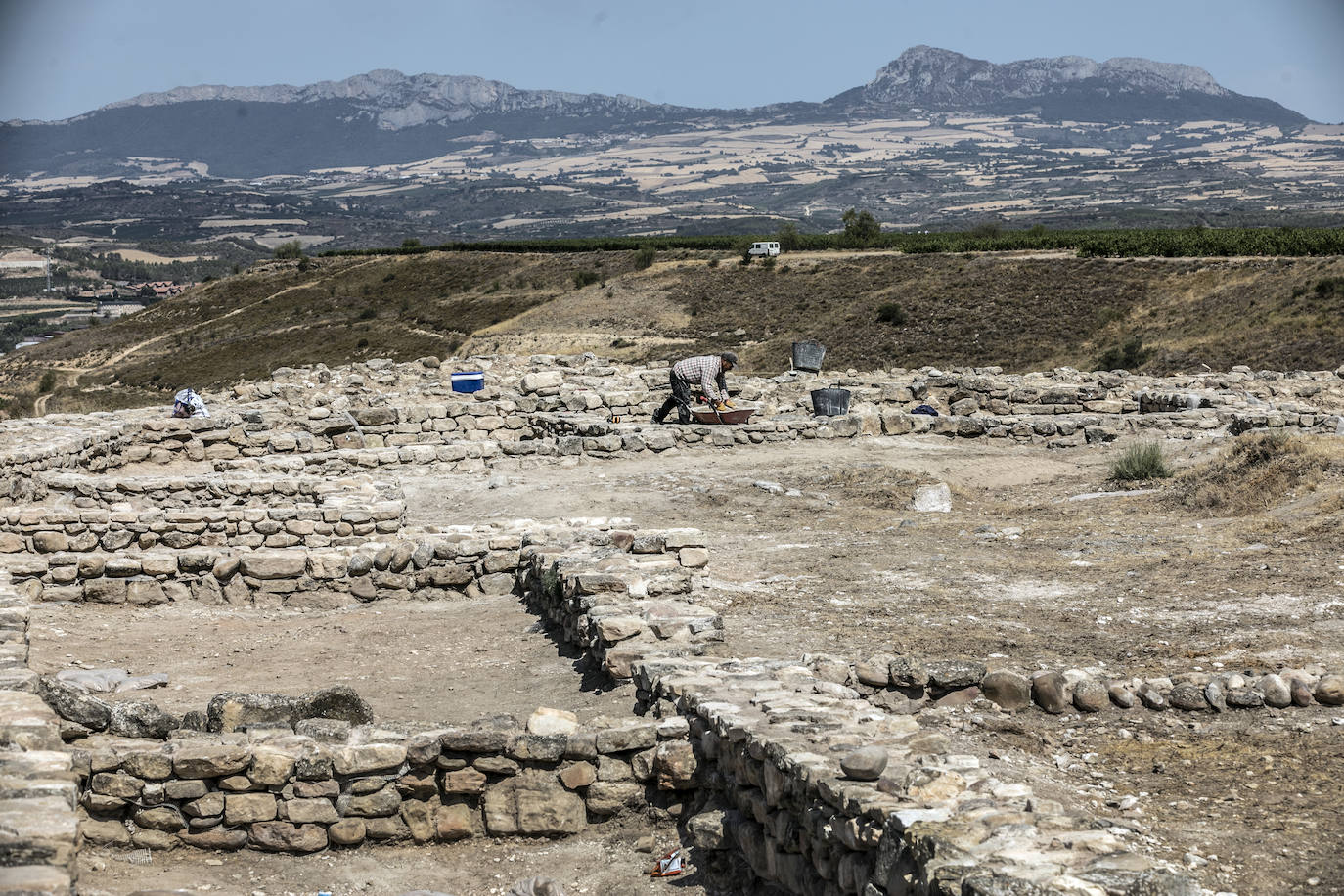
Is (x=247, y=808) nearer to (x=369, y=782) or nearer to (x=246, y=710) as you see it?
(x=369, y=782)

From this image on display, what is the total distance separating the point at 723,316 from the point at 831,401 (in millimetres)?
37795

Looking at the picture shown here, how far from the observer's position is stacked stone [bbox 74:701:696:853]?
6348 mm

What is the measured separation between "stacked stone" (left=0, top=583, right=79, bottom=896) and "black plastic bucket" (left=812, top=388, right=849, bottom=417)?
14.8 metres

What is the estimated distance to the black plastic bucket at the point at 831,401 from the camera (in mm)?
20422

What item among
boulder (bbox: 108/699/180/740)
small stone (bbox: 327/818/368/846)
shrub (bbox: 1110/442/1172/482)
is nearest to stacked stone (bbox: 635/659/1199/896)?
small stone (bbox: 327/818/368/846)

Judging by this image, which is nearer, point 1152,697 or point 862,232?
point 1152,697

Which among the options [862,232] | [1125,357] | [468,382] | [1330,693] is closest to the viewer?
[1330,693]

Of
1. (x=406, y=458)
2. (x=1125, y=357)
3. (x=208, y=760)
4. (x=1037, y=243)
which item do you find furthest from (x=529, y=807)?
(x=1037, y=243)

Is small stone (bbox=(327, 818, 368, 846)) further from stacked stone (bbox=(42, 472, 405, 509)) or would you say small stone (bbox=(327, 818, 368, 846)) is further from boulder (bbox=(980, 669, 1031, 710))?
stacked stone (bbox=(42, 472, 405, 509))

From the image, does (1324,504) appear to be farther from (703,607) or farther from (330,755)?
(330,755)

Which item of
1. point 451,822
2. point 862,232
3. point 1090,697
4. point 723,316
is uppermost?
point 862,232

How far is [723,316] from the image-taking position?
57.9 meters

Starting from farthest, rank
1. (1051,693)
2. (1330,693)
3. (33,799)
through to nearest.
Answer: (1051,693), (1330,693), (33,799)

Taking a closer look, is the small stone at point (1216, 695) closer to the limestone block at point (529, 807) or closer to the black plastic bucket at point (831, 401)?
the limestone block at point (529, 807)
